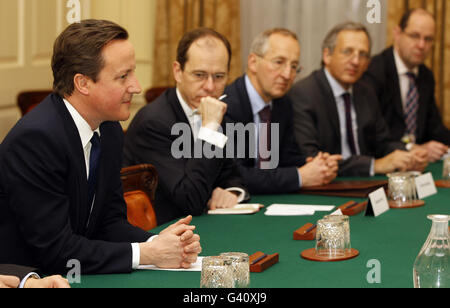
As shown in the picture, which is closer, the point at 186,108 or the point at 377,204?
the point at 377,204

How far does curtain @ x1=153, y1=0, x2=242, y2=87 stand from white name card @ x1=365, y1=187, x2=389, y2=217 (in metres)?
3.64

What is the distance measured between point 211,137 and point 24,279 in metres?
1.66

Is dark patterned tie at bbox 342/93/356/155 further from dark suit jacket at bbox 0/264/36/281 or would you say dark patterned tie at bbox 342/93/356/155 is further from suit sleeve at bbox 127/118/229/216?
dark suit jacket at bbox 0/264/36/281

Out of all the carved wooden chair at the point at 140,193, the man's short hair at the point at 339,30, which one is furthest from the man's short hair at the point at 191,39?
the man's short hair at the point at 339,30

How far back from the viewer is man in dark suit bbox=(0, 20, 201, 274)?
2240 millimetres

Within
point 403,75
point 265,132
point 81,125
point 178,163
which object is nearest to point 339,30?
point 403,75

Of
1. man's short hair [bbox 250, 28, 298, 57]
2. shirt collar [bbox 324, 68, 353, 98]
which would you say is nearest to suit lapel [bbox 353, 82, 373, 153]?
shirt collar [bbox 324, 68, 353, 98]

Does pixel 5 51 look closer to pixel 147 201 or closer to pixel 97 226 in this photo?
pixel 147 201

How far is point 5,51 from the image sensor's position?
509 cm

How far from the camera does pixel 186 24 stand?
277 inches

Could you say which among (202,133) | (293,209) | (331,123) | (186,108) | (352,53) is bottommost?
(293,209)

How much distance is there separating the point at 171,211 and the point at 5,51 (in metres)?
2.23

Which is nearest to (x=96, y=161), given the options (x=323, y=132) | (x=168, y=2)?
(x=323, y=132)

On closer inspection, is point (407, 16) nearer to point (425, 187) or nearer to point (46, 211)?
point (425, 187)
